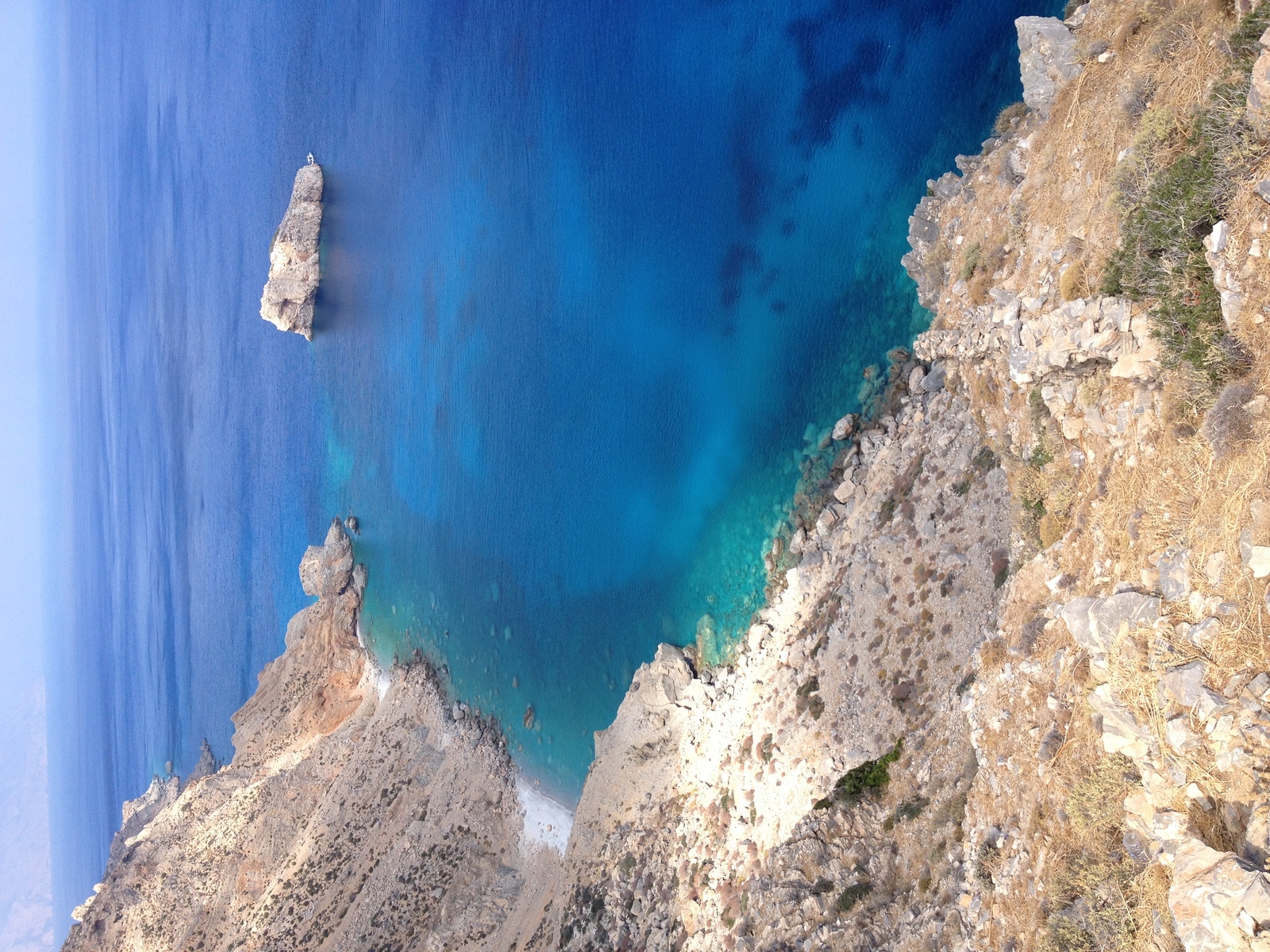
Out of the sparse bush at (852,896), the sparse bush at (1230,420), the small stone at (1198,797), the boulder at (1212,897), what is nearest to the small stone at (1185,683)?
the small stone at (1198,797)

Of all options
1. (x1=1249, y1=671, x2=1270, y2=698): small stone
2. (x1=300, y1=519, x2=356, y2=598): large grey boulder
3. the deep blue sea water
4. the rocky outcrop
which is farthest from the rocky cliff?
(x1=300, y1=519, x2=356, y2=598): large grey boulder

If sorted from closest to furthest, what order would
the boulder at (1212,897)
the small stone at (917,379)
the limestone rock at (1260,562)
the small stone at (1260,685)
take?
the boulder at (1212,897) < the small stone at (1260,685) < the limestone rock at (1260,562) < the small stone at (917,379)

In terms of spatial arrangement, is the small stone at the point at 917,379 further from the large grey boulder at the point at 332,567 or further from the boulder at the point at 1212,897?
the large grey boulder at the point at 332,567

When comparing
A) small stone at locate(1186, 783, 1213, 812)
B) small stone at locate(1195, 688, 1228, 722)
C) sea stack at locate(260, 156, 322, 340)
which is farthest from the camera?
sea stack at locate(260, 156, 322, 340)

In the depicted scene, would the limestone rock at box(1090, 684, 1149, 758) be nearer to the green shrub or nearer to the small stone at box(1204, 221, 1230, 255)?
the green shrub

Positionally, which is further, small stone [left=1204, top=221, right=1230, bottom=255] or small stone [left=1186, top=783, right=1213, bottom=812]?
small stone [left=1204, top=221, right=1230, bottom=255]
